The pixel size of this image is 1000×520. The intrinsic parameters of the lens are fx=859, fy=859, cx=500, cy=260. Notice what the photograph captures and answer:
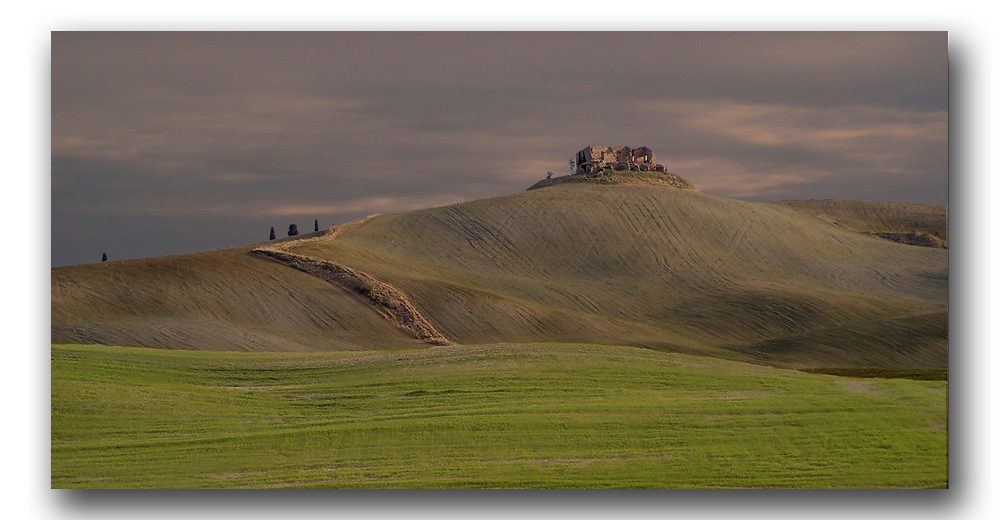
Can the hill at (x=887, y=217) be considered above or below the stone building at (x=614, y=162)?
below

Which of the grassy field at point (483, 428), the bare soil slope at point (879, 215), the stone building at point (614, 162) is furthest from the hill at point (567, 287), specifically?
the grassy field at point (483, 428)

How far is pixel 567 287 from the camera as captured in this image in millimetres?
24922

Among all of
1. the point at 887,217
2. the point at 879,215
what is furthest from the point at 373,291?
the point at 879,215

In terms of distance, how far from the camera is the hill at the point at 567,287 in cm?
1758

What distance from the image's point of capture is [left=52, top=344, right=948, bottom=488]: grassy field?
478 inches

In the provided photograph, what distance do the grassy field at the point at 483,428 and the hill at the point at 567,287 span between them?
1779 millimetres

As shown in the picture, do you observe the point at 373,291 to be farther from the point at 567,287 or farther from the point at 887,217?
the point at 887,217

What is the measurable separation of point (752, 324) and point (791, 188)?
550 centimetres

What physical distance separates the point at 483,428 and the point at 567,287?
12.3m

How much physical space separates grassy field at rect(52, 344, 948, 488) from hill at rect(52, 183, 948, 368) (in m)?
1.78

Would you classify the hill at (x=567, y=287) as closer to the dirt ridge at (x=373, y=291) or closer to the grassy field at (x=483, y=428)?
the dirt ridge at (x=373, y=291)

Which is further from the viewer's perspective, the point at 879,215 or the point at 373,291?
the point at 879,215

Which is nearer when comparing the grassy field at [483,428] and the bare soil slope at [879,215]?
the grassy field at [483,428]
